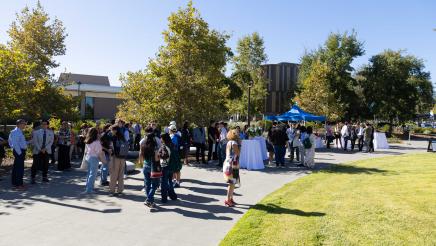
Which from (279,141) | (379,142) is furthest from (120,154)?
(379,142)

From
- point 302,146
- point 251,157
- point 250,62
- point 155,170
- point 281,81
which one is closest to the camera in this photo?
point 155,170

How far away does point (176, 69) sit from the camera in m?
16.6

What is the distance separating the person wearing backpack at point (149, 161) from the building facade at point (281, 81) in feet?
183

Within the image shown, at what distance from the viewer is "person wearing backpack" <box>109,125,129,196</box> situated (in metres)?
8.81

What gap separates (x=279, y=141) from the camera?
46.4 ft

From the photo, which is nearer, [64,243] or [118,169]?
[64,243]

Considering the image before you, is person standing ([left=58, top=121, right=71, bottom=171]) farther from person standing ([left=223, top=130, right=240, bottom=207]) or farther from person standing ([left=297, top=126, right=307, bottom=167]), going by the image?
person standing ([left=297, top=126, right=307, bottom=167])

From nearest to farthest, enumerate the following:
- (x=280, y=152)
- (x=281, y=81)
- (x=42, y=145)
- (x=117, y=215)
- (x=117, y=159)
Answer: (x=117, y=215) < (x=117, y=159) < (x=42, y=145) < (x=280, y=152) < (x=281, y=81)

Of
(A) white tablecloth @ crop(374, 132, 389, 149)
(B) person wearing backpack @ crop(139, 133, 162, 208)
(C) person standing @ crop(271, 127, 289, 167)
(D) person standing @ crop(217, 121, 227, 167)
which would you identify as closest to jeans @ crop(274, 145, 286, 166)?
(C) person standing @ crop(271, 127, 289, 167)

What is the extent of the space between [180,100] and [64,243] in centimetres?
1158

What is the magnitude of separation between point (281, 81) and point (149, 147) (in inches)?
2271

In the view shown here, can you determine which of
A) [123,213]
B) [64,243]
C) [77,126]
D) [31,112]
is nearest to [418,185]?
[123,213]

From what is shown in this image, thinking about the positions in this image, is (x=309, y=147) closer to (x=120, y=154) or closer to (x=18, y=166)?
(x=120, y=154)

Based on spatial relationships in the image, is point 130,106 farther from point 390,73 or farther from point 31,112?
point 390,73
